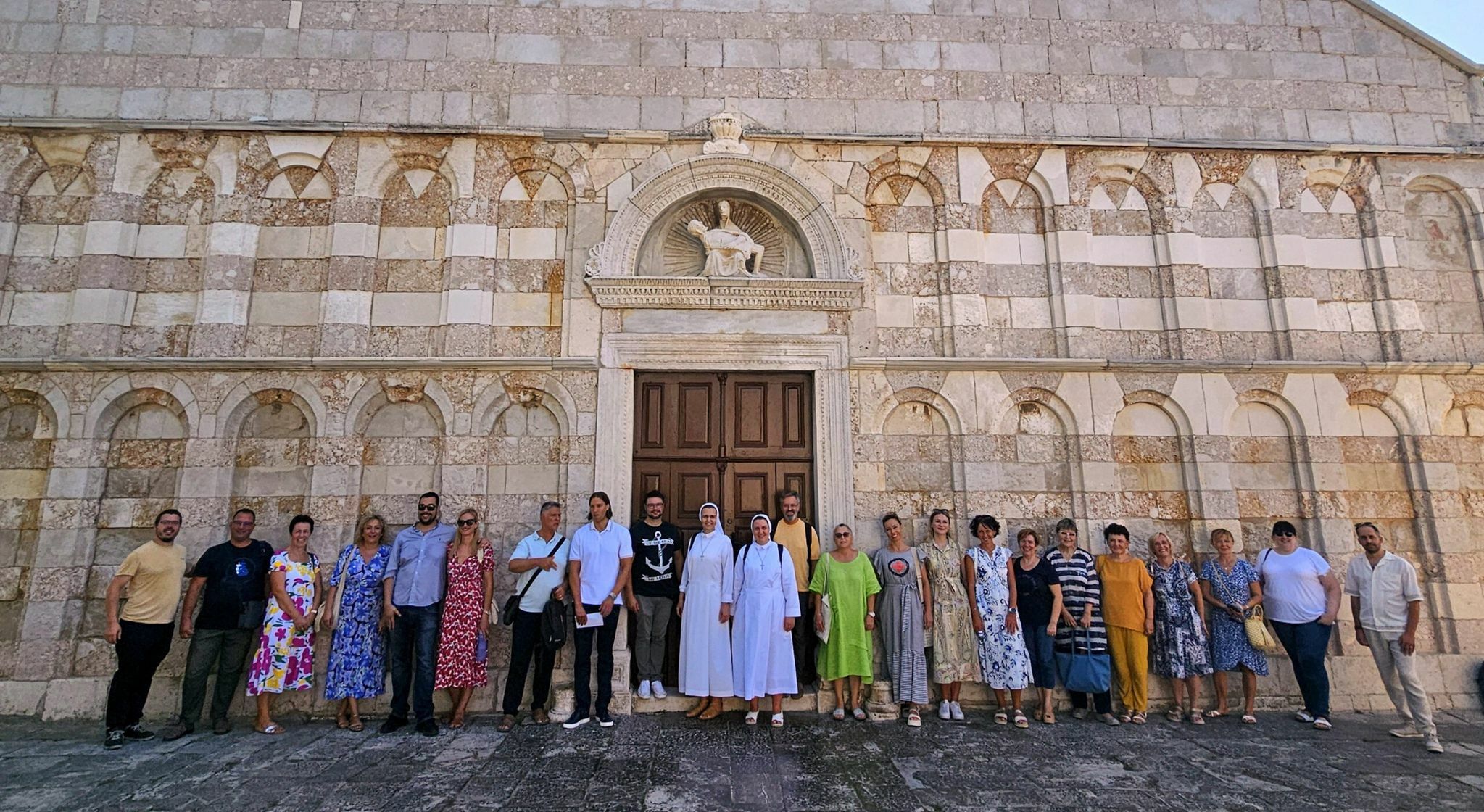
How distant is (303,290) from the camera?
21.8 feet

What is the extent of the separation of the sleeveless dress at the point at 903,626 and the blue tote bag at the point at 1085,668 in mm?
1194

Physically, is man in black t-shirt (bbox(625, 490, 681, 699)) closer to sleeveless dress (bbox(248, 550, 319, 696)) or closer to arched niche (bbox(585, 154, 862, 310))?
arched niche (bbox(585, 154, 862, 310))

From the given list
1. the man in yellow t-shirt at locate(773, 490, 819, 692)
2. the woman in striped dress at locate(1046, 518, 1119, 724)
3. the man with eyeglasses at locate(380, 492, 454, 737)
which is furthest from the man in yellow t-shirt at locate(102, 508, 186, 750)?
the woman in striped dress at locate(1046, 518, 1119, 724)

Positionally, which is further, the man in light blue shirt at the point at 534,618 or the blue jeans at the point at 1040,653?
the blue jeans at the point at 1040,653

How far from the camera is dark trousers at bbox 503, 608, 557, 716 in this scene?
5555 mm

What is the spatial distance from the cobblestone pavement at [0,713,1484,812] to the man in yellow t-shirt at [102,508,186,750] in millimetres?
276

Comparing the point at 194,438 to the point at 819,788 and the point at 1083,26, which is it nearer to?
the point at 819,788

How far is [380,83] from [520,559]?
502cm

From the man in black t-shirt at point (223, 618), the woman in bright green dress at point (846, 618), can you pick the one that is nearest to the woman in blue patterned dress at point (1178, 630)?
the woman in bright green dress at point (846, 618)

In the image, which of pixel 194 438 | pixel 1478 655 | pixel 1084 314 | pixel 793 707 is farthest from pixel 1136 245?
pixel 194 438

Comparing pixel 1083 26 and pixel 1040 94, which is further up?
pixel 1083 26

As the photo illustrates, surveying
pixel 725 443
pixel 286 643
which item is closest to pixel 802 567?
pixel 725 443

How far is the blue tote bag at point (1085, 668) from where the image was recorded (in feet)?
18.8

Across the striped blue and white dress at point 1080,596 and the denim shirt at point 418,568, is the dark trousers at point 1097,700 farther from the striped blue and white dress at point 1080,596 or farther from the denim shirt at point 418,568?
the denim shirt at point 418,568
